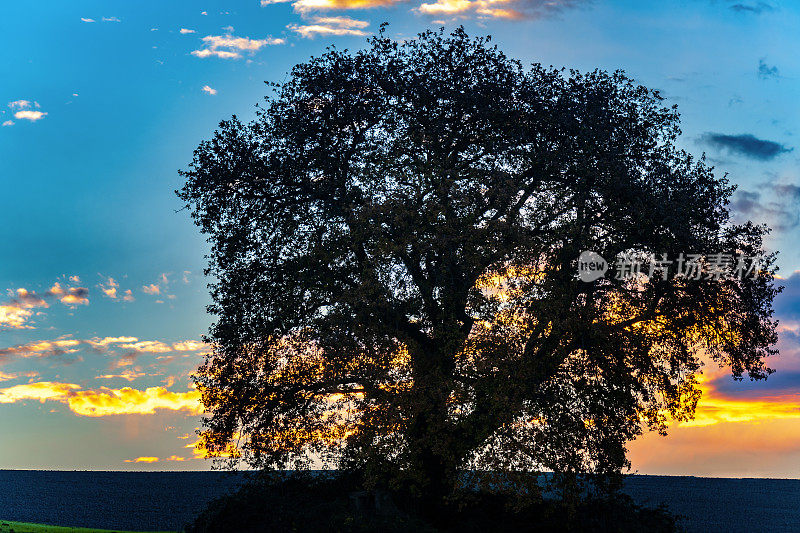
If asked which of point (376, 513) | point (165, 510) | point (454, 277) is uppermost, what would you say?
point (454, 277)

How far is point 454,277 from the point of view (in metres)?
25.2

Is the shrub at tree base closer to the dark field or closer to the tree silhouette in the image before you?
the tree silhouette

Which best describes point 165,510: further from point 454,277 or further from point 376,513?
point 454,277

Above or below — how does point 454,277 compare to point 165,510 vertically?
above

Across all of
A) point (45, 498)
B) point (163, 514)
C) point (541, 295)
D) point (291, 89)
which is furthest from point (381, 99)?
point (45, 498)

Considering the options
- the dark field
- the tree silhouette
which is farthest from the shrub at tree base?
the dark field

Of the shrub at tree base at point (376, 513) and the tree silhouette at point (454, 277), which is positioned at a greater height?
the tree silhouette at point (454, 277)

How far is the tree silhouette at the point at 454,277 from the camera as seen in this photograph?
24594 mm

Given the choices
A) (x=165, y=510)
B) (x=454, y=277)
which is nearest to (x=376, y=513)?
(x=454, y=277)

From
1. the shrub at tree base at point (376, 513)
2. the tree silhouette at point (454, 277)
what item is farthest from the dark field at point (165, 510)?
the tree silhouette at point (454, 277)

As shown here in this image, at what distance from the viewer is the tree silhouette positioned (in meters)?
24.6

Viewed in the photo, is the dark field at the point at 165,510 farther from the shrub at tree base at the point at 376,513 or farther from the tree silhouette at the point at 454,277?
the tree silhouette at the point at 454,277

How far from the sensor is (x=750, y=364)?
29188 millimetres

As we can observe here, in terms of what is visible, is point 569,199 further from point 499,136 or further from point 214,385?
point 214,385
